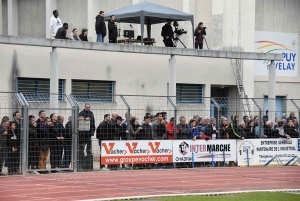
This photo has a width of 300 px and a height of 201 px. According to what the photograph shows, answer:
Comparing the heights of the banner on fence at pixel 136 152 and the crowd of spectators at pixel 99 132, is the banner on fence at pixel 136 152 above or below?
below

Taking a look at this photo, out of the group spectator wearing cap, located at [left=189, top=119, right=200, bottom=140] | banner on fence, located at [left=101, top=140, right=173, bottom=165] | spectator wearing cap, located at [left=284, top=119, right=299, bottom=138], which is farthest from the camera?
spectator wearing cap, located at [left=284, top=119, right=299, bottom=138]

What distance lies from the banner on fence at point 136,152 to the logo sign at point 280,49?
13.5m

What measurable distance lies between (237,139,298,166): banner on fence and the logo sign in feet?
33.8

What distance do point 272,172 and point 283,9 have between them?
1641cm

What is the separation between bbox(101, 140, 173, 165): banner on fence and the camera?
71.0ft

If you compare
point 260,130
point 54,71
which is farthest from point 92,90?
point 260,130

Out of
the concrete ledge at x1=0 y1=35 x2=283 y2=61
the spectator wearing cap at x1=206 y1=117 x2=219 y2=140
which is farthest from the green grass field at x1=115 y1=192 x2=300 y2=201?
the concrete ledge at x1=0 y1=35 x2=283 y2=61

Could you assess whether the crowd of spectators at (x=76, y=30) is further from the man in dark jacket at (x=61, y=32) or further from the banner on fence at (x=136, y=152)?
the banner on fence at (x=136, y=152)

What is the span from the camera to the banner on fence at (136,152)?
21.6 m

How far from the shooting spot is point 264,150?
80.7 feet

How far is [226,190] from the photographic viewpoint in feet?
55.7

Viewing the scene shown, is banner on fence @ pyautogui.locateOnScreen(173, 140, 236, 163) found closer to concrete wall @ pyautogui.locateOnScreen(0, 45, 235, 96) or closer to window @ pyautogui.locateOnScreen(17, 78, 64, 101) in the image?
window @ pyautogui.locateOnScreen(17, 78, 64, 101)

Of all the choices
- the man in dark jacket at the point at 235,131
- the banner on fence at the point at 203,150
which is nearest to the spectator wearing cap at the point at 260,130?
the man in dark jacket at the point at 235,131

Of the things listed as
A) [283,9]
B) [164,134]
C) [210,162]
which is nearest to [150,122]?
[164,134]
